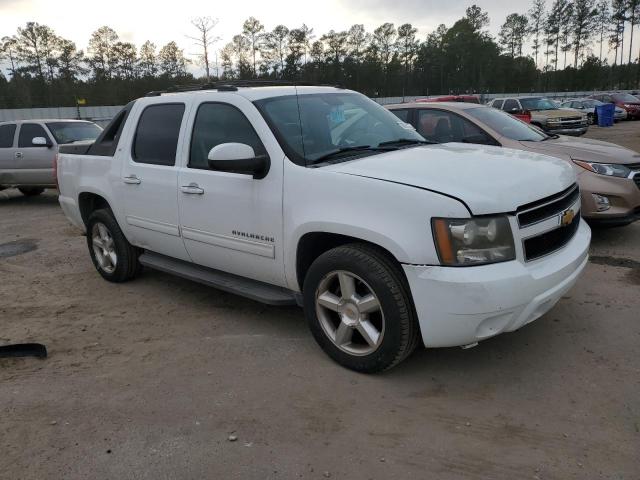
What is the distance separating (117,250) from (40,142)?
660 cm

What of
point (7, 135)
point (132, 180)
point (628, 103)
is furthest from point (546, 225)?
point (628, 103)

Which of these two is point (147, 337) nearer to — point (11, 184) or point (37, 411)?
point (37, 411)

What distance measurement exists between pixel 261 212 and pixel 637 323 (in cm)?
293

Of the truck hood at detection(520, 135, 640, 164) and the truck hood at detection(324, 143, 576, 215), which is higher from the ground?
the truck hood at detection(324, 143, 576, 215)

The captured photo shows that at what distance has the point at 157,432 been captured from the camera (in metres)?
2.94

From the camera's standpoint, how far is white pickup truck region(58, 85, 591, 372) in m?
2.91

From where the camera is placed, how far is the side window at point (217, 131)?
12.6 ft

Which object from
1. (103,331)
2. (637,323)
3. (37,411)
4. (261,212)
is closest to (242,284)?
(261,212)

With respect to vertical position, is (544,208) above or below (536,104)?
below

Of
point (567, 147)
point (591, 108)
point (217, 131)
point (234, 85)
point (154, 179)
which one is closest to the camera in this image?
point (217, 131)

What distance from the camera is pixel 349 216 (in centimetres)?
318

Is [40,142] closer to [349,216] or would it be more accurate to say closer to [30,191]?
[30,191]

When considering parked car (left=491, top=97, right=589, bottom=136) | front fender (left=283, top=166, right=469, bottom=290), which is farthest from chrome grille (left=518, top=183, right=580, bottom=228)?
parked car (left=491, top=97, right=589, bottom=136)

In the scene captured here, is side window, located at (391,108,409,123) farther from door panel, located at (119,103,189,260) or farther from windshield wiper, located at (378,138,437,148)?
door panel, located at (119,103,189,260)
